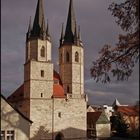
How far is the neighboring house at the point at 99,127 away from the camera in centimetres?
4947

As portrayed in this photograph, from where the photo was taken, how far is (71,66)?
46375 mm

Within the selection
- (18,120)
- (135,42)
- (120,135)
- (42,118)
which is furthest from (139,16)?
(120,135)

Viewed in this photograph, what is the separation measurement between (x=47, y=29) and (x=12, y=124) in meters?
29.1

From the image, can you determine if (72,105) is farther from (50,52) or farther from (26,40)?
(26,40)

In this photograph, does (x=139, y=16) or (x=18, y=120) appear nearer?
(x=139, y=16)

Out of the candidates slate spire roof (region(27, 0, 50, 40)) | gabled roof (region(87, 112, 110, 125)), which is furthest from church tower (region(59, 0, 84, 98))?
gabled roof (region(87, 112, 110, 125))

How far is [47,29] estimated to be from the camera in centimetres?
4572

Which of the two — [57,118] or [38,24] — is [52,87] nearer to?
[57,118]

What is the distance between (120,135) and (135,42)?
42.0m

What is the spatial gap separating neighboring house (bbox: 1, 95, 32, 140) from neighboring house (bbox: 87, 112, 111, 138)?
31798mm

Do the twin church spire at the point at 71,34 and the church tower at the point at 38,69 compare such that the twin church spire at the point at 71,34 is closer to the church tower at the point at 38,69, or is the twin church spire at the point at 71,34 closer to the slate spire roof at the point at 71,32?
the slate spire roof at the point at 71,32

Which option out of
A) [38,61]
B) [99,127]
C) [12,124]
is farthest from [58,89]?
[12,124]

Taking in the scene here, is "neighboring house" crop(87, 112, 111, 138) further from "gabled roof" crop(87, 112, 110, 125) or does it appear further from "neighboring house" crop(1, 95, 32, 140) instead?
"neighboring house" crop(1, 95, 32, 140)

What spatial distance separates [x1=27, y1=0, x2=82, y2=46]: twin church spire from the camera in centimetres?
Result: 4500
